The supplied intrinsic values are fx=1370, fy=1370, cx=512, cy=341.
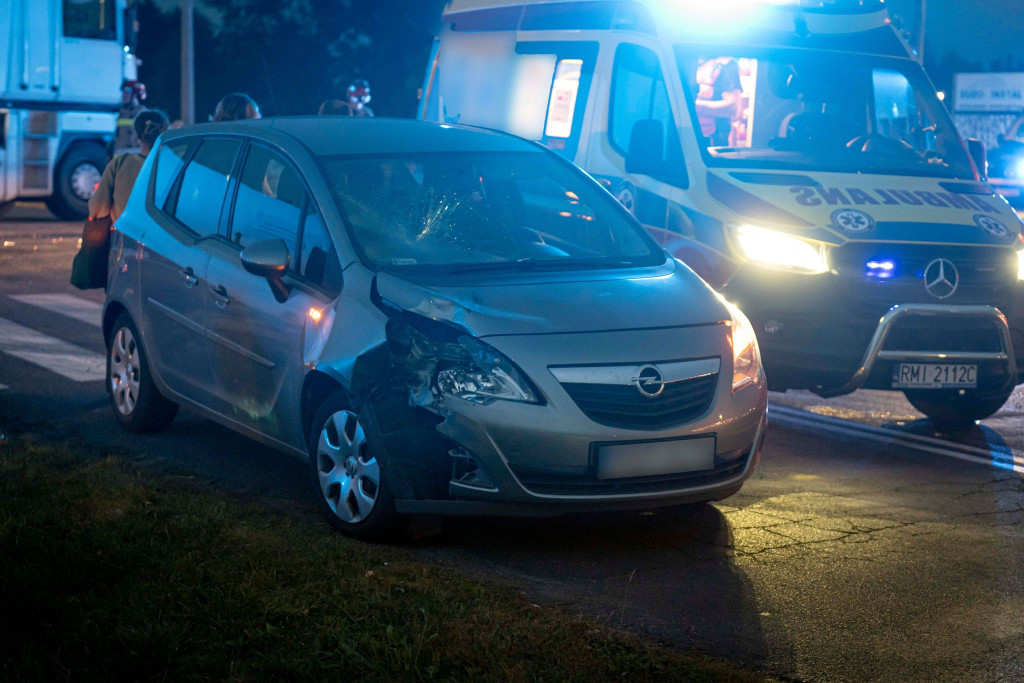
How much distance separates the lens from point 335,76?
41000 millimetres

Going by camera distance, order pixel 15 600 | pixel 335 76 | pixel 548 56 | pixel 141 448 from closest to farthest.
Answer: pixel 15 600
pixel 141 448
pixel 548 56
pixel 335 76

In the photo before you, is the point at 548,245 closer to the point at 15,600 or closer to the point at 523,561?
the point at 523,561

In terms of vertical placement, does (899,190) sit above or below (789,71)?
below

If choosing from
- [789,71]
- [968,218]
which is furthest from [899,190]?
[789,71]

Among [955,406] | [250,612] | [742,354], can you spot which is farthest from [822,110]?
[250,612]

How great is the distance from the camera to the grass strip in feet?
12.4

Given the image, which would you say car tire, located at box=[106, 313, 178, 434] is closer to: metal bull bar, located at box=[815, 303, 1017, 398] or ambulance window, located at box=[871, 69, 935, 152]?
metal bull bar, located at box=[815, 303, 1017, 398]

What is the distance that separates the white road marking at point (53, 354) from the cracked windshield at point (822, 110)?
13.6ft

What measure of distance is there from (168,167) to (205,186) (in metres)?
0.54

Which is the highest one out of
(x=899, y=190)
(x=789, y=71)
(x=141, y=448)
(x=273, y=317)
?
(x=789, y=71)

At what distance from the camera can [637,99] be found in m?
8.17

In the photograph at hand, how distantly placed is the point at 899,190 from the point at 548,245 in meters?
2.40

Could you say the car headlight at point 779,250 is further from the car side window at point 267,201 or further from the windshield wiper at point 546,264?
the car side window at point 267,201

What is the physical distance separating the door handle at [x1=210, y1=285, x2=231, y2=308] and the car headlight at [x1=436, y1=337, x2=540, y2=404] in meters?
1.45
